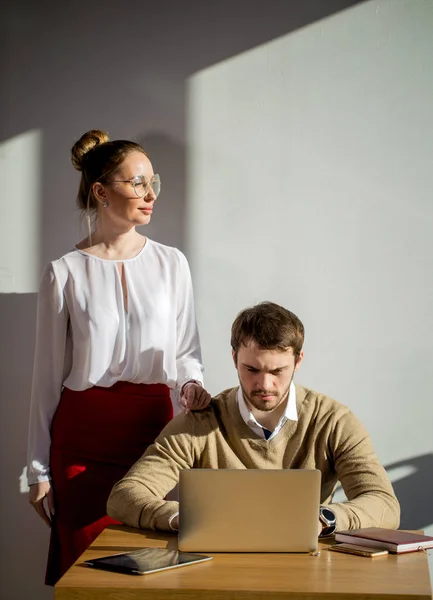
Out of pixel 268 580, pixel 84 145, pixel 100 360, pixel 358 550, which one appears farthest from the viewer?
pixel 84 145

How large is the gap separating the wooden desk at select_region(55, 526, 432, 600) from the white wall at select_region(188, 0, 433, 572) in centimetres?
131

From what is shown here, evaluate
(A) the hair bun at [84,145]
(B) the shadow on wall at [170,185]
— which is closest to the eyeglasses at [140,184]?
(A) the hair bun at [84,145]

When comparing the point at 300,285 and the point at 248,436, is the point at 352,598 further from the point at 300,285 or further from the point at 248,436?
the point at 300,285

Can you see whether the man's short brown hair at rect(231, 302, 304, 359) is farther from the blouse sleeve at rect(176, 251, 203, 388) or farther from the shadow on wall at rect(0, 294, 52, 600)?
the shadow on wall at rect(0, 294, 52, 600)

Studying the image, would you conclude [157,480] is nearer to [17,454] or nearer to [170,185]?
[17,454]

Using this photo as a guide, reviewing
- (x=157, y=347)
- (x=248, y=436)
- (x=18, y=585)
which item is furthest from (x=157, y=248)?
(x=18, y=585)

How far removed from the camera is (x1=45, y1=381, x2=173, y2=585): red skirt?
2619 millimetres

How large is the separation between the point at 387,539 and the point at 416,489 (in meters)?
1.30

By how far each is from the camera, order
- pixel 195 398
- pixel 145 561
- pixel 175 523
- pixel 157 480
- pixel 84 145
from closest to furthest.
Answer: pixel 145 561 → pixel 175 523 → pixel 157 480 → pixel 195 398 → pixel 84 145

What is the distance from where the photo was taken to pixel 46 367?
2.68m

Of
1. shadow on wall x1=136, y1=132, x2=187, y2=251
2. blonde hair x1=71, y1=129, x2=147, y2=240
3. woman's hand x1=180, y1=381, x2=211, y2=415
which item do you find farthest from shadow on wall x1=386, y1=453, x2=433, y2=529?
blonde hair x1=71, y1=129, x2=147, y2=240

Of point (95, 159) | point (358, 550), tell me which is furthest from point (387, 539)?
point (95, 159)

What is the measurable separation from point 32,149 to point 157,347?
102 centimetres

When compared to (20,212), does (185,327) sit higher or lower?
lower
